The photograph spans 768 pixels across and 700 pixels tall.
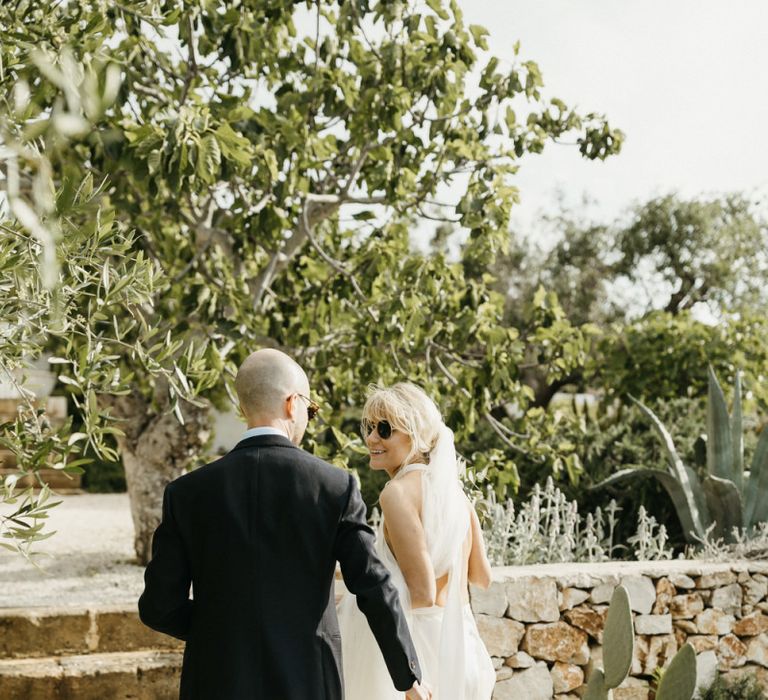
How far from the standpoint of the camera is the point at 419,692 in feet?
9.11

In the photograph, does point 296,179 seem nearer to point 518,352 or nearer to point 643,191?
point 518,352

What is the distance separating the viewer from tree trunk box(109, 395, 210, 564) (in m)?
7.23

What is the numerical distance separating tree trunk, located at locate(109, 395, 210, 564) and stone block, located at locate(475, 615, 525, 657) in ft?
10.4

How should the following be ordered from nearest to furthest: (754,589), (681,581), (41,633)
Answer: (41,633), (681,581), (754,589)

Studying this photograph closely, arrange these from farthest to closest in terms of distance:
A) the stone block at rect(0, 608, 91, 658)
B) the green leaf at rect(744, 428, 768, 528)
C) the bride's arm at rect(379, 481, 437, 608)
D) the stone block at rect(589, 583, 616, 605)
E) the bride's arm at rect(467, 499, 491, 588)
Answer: the green leaf at rect(744, 428, 768, 528)
the stone block at rect(589, 583, 616, 605)
the stone block at rect(0, 608, 91, 658)
the bride's arm at rect(467, 499, 491, 588)
the bride's arm at rect(379, 481, 437, 608)

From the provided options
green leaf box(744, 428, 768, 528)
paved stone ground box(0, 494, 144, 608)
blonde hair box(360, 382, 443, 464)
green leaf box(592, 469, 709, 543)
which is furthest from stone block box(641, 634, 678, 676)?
paved stone ground box(0, 494, 144, 608)

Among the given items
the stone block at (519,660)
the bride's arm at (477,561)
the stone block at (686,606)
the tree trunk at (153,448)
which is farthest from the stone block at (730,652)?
the tree trunk at (153,448)

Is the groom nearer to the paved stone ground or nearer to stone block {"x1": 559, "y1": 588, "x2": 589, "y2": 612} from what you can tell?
the paved stone ground

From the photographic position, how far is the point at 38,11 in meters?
5.02

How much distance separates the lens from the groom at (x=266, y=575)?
2549 millimetres

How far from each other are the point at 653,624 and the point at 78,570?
4.68m

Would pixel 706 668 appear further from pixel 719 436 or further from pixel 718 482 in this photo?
pixel 719 436

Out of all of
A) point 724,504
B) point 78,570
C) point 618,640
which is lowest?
point 78,570

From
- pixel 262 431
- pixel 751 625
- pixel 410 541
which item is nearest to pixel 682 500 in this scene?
pixel 751 625
